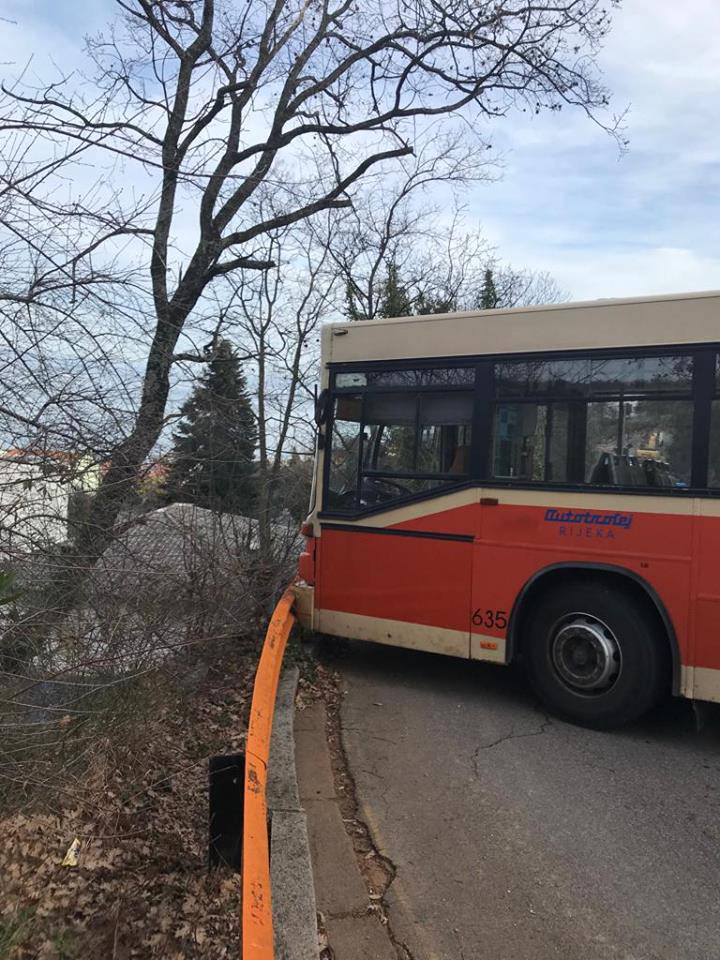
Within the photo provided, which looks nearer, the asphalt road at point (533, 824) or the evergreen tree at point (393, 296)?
the asphalt road at point (533, 824)

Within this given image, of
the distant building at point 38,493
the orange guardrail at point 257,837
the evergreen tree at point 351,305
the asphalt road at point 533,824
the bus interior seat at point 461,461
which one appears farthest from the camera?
the evergreen tree at point 351,305

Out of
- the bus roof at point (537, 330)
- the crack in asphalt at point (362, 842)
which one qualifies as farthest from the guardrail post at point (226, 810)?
the bus roof at point (537, 330)

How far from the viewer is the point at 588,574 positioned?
18.6ft

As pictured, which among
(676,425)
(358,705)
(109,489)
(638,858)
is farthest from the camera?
(358,705)

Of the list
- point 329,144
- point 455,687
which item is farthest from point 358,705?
point 329,144

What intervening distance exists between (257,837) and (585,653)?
11.4 ft

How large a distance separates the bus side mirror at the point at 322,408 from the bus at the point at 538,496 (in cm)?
1

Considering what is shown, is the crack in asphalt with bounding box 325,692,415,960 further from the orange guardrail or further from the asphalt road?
the orange guardrail

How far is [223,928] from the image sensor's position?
3.01 m

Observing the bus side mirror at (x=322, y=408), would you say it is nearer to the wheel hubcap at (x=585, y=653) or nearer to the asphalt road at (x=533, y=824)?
the asphalt road at (x=533, y=824)

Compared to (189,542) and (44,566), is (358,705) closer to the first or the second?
(189,542)

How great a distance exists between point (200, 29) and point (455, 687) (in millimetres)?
7653

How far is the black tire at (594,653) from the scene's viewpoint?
5.40 m

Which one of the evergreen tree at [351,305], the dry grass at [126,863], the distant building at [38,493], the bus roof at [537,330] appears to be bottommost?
the dry grass at [126,863]
